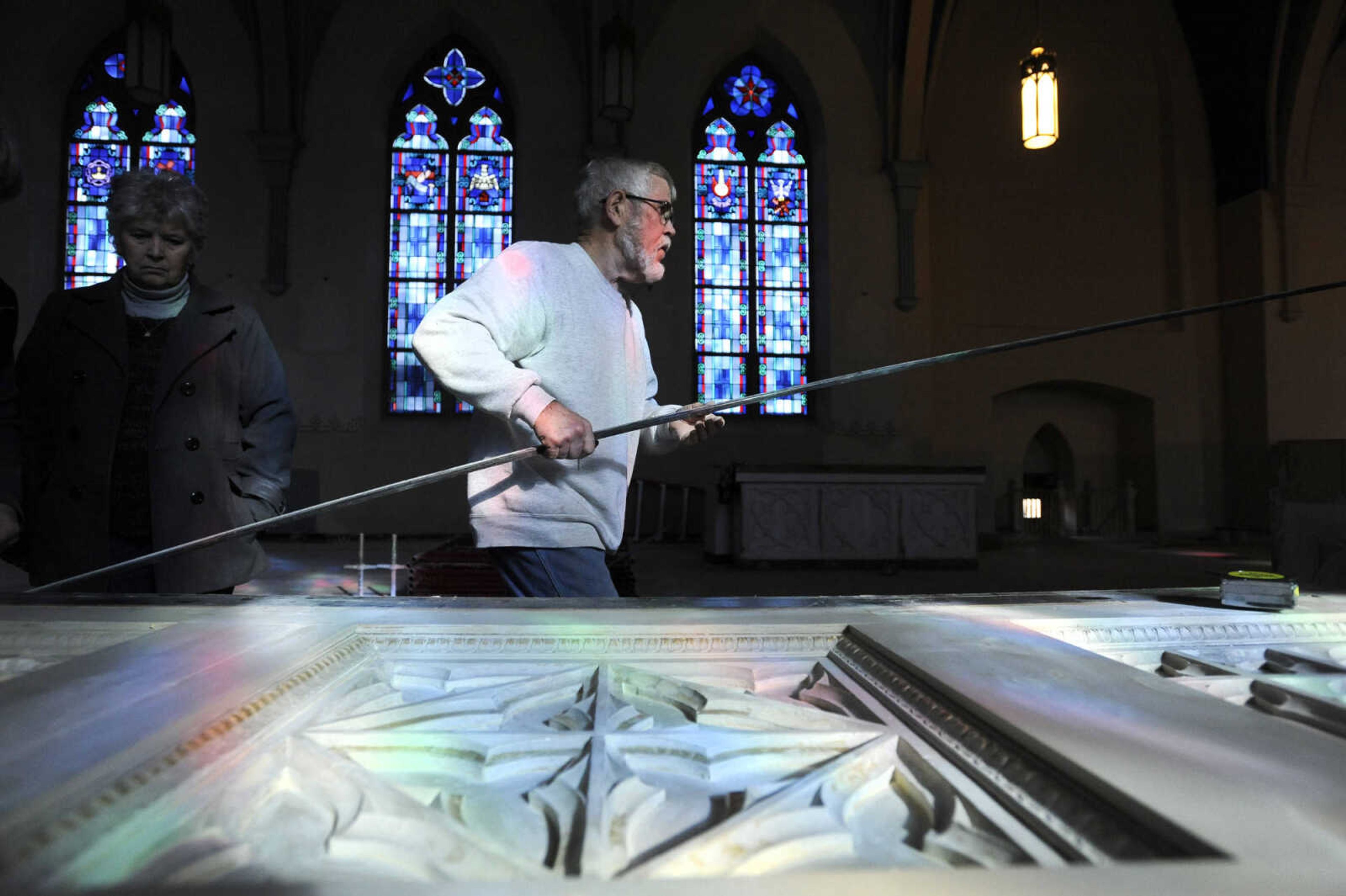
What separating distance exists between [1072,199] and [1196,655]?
1193 cm

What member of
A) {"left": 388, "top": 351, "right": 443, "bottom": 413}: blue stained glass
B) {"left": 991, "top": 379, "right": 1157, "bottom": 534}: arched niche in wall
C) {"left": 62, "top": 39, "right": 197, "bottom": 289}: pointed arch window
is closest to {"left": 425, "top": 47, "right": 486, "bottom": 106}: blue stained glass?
{"left": 62, "top": 39, "right": 197, "bottom": 289}: pointed arch window

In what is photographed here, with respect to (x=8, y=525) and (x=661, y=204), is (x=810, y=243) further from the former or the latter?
(x=8, y=525)

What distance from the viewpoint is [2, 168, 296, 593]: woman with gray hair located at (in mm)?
1847

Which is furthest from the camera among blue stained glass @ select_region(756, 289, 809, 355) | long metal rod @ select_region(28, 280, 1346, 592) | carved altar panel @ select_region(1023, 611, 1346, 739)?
blue stained glass @ select_region(756, 289, 809, 355)

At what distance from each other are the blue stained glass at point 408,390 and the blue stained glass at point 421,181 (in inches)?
74.3

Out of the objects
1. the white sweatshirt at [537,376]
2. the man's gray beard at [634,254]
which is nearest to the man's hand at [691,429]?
the white sweatshirt at [537,376]

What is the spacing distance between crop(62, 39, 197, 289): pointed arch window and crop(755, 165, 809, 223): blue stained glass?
6.94 meters

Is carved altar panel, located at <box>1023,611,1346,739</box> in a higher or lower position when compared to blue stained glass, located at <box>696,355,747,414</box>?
lower

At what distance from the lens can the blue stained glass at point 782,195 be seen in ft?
36.3

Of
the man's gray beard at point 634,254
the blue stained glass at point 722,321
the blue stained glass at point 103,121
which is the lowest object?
the man's gray beard at point 634,254

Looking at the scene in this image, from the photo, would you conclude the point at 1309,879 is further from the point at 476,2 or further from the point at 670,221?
the point at 476,2

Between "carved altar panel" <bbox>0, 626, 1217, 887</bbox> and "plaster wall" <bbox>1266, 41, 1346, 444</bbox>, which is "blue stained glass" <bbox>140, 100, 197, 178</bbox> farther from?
"plaster wall" <bbox>1266, 41, 1346, 444</bbox>

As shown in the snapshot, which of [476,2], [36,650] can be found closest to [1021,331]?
[476,2]

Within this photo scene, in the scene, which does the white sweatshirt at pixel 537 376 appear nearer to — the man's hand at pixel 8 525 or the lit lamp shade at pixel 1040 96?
the man's hand at pixel 8 525
